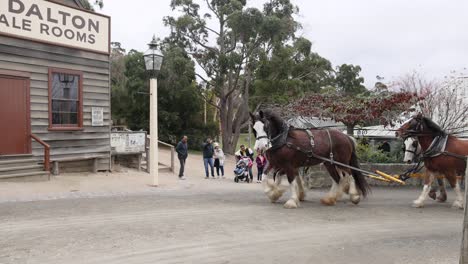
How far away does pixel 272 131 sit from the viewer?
9195mm

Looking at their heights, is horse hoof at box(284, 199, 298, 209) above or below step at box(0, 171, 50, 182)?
below

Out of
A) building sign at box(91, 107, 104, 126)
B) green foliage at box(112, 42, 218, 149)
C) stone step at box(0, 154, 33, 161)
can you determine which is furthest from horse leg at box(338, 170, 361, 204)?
green foliage at box(112, 42, 218, 149)

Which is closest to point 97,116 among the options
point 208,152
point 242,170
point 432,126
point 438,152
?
point 208,152

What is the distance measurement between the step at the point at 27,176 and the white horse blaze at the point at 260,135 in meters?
6.23

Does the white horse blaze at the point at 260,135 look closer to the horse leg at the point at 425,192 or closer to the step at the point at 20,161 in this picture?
the horse leg at the point at 425,192

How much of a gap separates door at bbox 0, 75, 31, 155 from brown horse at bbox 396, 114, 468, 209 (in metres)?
9.49

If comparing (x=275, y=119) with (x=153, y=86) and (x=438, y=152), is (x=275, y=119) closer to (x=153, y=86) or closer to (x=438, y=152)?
(x=438, y=152)

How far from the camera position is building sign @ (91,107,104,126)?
545 inches

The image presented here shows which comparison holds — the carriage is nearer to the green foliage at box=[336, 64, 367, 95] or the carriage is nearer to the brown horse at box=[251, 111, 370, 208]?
the brown horse at box=[251, 111, 370, 208]

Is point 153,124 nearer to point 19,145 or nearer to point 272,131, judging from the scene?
point 19,145

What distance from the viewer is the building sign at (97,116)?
1385 centimetres

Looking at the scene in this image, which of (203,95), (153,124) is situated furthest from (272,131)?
(203,95)

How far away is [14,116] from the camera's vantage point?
38.9ft

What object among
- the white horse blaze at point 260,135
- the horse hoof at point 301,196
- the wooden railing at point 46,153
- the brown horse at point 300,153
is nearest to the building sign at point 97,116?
the wooden railing at point 46,153
